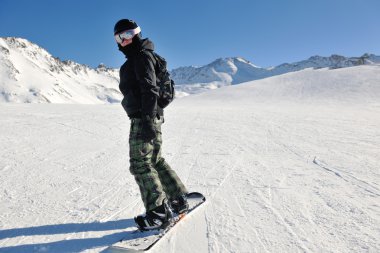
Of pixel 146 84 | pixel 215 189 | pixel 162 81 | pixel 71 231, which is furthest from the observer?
pixel 215 189

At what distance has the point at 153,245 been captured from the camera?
2.97m

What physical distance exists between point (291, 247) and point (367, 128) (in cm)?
852

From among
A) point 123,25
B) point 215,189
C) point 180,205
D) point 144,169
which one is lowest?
point 215,189

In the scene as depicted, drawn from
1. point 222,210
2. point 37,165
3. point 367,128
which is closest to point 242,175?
point 222,210

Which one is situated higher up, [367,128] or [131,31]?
[131,31]

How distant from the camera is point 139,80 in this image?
10.6 feet

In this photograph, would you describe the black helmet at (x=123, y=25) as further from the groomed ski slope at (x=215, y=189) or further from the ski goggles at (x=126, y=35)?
the groomed ski slope at (x=215, y=189)

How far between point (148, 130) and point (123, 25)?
1037 mm

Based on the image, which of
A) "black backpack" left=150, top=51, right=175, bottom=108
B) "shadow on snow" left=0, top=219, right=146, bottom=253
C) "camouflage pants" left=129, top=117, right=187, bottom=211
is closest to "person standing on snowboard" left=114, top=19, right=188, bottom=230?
"camouflage pants" left=129, top=117, right=187, bottom=211

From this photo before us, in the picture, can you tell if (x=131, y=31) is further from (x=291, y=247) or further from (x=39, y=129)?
(x=39, y=129)

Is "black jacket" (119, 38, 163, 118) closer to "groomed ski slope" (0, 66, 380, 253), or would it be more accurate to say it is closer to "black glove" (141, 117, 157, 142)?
"black glove" (141, 117, 157, 142)

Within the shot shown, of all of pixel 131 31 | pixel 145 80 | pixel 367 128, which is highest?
pixel 131 31

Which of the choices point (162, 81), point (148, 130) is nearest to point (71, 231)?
point (148, 130)

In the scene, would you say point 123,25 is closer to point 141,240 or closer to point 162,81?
point 162,81
